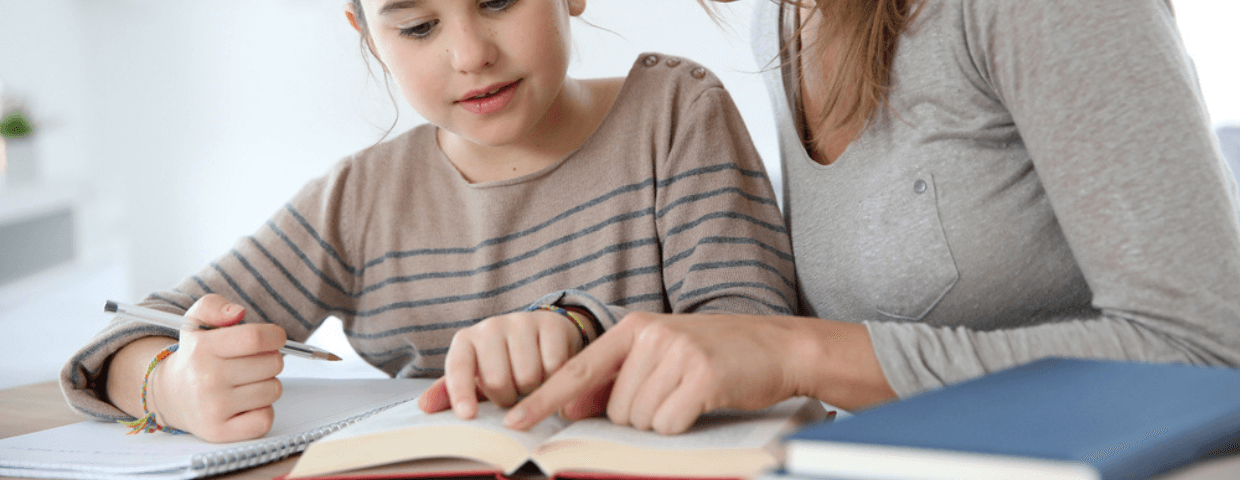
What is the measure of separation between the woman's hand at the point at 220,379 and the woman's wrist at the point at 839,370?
416 mm

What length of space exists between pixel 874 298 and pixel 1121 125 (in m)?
0.28

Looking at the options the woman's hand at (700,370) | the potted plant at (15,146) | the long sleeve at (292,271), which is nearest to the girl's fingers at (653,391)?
the woman's hand at (700,370)

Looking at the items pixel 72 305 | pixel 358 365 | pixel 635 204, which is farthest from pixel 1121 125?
pixel 72 305

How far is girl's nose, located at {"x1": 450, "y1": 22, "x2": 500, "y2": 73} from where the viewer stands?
2.78ft

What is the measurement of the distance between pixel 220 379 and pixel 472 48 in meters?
0.37

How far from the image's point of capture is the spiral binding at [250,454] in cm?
61

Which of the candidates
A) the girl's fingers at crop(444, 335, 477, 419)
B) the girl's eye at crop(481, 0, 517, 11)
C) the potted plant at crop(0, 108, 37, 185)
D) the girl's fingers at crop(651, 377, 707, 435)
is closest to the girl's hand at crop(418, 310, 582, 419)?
the girl's fingers at crop(444, 335, 477, 419)

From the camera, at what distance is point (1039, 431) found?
0.37m

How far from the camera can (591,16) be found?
9.56 ft

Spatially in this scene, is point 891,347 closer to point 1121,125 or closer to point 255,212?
point 1121,125

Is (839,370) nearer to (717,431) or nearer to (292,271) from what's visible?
(717,431)

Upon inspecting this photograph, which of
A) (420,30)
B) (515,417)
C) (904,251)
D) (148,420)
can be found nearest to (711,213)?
(904,251)

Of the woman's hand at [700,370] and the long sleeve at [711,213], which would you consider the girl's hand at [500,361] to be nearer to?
the woman's hand at [700,370]

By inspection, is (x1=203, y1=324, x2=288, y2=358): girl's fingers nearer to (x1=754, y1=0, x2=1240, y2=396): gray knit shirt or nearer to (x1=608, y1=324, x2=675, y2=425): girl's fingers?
(x1=608, y1=324, x2=675, y2=425): girl's fingers
